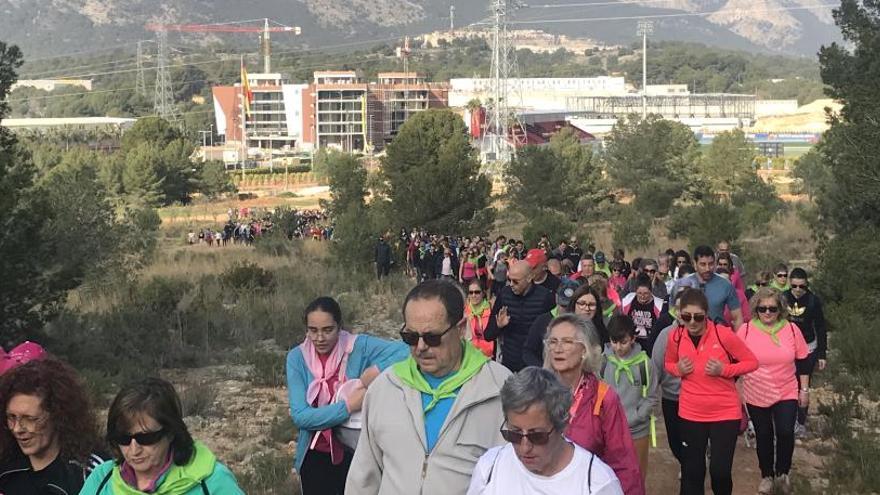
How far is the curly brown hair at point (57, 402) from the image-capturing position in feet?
11.2

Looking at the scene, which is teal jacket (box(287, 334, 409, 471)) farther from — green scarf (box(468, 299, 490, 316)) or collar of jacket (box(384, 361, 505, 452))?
green scarf (box(468, 299, 490, 316))

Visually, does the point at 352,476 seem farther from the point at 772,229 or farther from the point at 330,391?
the point at 772,229

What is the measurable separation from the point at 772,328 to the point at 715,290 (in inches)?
53.9

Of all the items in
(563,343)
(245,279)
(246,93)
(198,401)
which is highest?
(246,93)

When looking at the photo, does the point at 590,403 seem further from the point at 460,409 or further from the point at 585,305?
the point at 585,305

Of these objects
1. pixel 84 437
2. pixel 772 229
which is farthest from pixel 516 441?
pixel 772 229

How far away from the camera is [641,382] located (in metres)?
5.69

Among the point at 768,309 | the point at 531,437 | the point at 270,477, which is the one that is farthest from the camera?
the point at 270,477

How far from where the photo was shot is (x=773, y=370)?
6770mm

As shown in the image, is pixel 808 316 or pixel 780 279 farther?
pixel 780 279

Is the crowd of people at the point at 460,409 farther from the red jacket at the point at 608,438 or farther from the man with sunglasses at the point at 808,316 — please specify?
the man with sunglasses at the point at 808,316

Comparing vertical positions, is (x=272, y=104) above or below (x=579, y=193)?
above

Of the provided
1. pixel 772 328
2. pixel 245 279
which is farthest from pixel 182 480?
pixel 245 279

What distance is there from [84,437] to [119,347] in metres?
11.5
